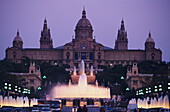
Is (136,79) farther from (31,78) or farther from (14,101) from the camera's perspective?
(14,101)

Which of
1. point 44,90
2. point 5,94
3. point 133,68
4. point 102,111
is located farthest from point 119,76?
point 102,111

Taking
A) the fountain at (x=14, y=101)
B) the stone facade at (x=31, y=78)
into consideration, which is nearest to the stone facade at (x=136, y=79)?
the stone facade at (x=31, y=78)

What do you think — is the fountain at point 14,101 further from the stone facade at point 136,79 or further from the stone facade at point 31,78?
the stone facade at point 136,79

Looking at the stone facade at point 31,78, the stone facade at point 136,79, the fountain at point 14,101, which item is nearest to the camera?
the fountain at point 14,101

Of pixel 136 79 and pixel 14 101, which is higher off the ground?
pixel 136 79

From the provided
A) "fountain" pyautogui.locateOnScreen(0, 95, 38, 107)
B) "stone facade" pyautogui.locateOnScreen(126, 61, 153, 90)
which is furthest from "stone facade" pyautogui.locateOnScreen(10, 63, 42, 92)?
"fountain" pyautogui.locateOnScreen(0, 95, 38, 107)

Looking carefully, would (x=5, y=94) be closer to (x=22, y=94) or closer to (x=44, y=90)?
(x=22, y=94)

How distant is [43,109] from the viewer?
219ft

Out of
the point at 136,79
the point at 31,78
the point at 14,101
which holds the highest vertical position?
the point at 31,78

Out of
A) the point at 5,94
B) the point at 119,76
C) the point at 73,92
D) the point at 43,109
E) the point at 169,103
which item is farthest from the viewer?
the point at 119,76

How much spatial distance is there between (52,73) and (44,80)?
693cm

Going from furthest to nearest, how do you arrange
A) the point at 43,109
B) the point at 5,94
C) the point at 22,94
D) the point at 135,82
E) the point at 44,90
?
the point at 135,82
the point at 44,90
the point at 22,94
the point at 5,94
the point at 43,109

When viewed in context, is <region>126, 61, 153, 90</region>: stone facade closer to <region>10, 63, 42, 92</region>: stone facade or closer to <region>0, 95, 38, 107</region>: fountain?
<region>10, 63, 42, 92</region>: stone facade

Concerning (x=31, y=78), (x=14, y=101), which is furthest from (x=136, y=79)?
(x=14, y=101)
